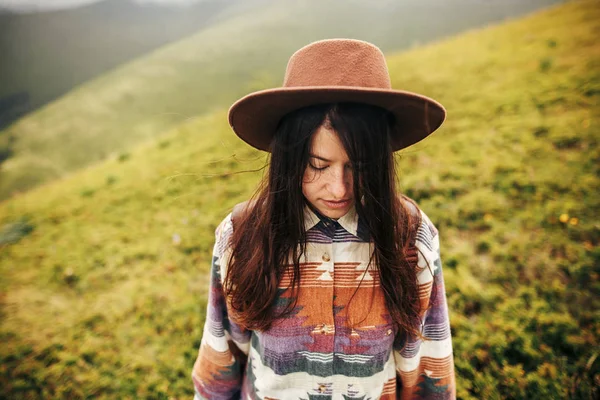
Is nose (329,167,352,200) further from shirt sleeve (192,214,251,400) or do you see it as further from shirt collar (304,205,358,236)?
shirt sleeve (192,214,251,400)

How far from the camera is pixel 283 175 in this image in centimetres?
116

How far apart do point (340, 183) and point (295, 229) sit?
11.9 inches

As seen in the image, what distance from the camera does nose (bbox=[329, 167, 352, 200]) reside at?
107 cm

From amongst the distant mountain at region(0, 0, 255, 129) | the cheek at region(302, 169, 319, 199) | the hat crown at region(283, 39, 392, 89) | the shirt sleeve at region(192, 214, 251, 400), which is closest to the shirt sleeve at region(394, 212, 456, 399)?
the cheek at region(302, 169, 319, 199)

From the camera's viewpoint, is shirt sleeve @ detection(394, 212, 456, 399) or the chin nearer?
the chin

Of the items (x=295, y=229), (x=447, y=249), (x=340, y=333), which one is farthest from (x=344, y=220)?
(x=447, y=249)

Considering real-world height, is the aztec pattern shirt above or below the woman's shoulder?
below

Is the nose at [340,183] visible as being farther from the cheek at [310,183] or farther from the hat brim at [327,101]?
the hat brim at [327,101]

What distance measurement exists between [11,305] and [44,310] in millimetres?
570

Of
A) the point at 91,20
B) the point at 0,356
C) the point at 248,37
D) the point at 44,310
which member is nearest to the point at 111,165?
the point at 44,310

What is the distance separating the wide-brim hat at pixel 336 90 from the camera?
0.93 m

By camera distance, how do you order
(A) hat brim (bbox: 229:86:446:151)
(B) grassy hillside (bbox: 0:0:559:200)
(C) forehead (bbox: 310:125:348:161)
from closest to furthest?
(A) hat brim (bbox: 229:86:446:151) < (C) forehead (bbox: 310:125:348:161) < (B) grassy hillside (bbox: 0:0:559:200)

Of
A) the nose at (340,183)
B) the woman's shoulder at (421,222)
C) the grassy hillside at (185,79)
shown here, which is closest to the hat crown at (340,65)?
the nose at (340,183)

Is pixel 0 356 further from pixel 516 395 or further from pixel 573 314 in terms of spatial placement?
pixel 573 314
